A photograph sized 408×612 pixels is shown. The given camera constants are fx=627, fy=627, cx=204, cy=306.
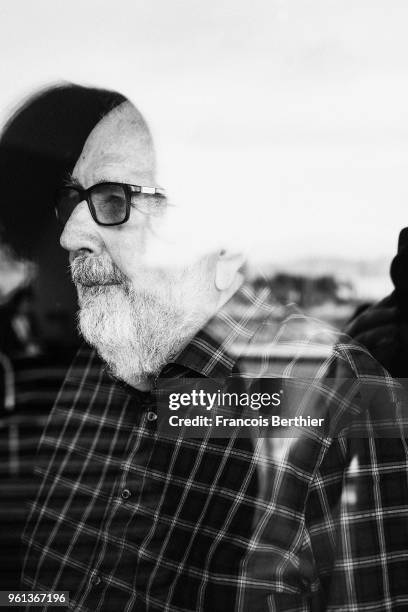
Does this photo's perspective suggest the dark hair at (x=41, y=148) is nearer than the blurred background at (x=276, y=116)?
No

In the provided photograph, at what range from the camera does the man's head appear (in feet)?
5.62

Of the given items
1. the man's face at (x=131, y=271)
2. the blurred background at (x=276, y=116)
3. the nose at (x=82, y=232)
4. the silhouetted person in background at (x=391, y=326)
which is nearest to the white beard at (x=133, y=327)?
the man's face at (x=131, y=271)

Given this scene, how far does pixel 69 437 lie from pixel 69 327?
0.33 m

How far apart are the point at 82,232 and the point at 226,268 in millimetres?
418

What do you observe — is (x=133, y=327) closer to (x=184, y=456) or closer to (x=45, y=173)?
(x=184, y=456)

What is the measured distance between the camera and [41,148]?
1.80 m

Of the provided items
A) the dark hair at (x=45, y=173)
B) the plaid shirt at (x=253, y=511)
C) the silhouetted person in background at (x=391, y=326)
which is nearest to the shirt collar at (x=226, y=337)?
the plaid shirt at (x=253, y=511)

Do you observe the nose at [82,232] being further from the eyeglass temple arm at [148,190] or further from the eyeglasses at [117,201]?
the eyeglass temple arm at [148,190]

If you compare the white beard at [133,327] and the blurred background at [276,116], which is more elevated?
the blurred background at [276,116]

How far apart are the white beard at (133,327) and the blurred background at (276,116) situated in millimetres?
228

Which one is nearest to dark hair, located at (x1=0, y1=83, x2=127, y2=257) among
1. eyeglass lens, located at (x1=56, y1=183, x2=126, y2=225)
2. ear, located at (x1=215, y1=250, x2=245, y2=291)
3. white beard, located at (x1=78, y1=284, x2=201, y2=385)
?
eyeglass lens, located at (x1=56, y1=183, x2=126, y2=225)

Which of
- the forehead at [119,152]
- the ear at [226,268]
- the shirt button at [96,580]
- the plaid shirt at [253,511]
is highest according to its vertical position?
the forehead at [119,152]

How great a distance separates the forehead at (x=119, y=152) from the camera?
170 centimetres

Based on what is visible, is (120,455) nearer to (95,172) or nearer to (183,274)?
(183,274)
